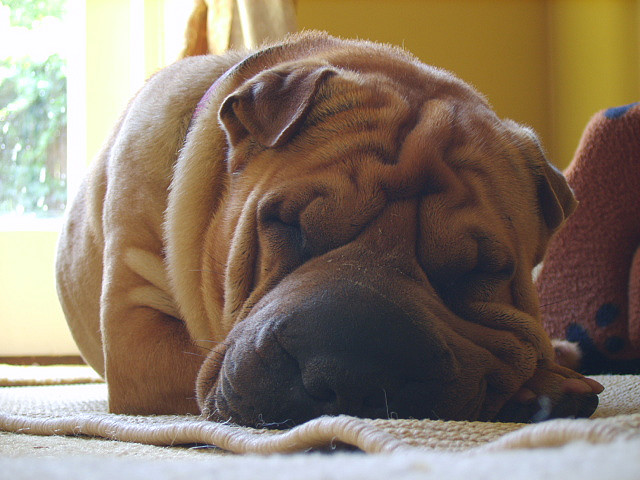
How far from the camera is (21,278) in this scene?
3797mm

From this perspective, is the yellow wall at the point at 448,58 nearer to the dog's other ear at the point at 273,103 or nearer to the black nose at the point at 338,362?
the dog's other ear at the point at 273,103

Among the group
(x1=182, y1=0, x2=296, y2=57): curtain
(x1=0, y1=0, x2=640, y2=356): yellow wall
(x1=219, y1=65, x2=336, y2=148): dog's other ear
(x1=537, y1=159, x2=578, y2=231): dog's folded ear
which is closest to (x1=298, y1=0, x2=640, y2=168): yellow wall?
(x1=0, y1=0, x2=640, y2=356): yellow wall

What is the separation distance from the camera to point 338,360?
103 centimetres

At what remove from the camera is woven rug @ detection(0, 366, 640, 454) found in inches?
26.3

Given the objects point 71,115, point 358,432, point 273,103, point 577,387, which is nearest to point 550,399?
point 577,387

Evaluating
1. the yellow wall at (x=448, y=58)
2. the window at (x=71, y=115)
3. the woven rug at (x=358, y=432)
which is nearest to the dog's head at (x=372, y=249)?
the woven rug at (x=358, y=432)

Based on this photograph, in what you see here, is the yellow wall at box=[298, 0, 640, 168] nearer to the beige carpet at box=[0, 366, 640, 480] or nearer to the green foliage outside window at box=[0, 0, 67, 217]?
the green foliage outside window at box=[0, 0, 67, 217]

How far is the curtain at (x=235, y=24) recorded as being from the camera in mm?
3285

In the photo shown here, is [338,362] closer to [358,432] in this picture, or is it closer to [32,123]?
[358,432]

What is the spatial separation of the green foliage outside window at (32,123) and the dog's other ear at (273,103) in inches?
110

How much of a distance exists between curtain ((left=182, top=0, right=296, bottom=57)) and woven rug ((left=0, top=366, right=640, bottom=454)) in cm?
208

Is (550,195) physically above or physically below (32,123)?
above

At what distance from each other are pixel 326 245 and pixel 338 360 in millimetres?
306

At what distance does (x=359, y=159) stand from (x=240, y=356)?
16.6 inches
